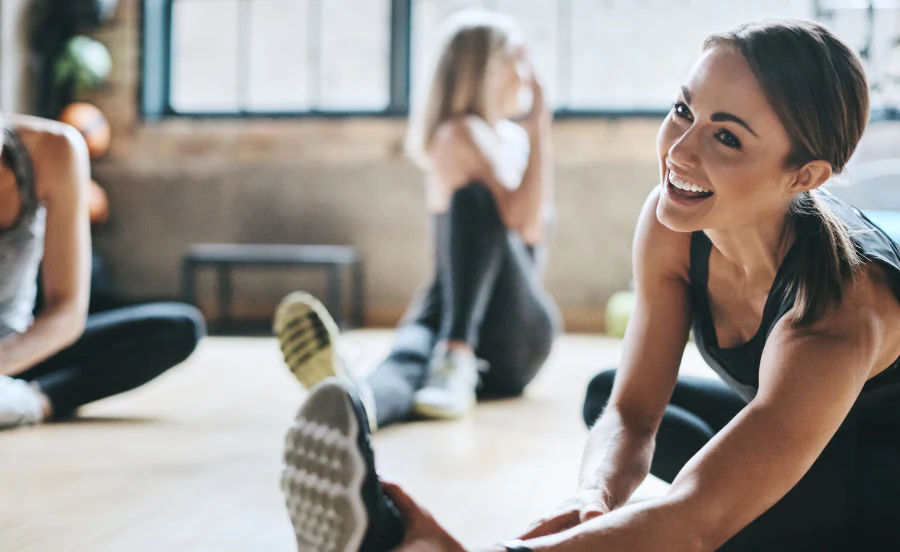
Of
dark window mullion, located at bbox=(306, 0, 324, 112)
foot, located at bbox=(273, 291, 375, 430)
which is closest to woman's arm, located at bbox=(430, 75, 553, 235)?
foot, located at bbox=(273, 291, 375, 430)

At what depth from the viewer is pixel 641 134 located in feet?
12.1

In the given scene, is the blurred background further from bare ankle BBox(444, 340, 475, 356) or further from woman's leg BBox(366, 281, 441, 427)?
bare ankle BBox(444, 340, 475, 356)

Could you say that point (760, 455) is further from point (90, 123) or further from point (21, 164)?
point (90, 123)

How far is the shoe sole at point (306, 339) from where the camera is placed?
1.49m

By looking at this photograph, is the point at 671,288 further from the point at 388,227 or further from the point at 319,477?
the point at 388,227

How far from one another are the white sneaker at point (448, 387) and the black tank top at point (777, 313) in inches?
34.9

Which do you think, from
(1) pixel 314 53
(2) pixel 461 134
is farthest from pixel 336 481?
(1) pixel 314 53

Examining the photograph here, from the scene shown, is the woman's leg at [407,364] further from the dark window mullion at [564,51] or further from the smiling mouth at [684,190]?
the dark window mullion at [564,51]

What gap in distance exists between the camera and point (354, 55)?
3998 mm

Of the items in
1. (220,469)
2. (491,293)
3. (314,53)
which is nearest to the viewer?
(220,469)

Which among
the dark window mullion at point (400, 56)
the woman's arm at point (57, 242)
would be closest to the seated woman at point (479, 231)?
the woman's arm at point (57, 242)

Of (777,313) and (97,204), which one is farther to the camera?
(97,204)

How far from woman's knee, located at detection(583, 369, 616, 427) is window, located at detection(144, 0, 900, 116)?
2.78 meters

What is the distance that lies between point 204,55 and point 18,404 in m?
2.86
